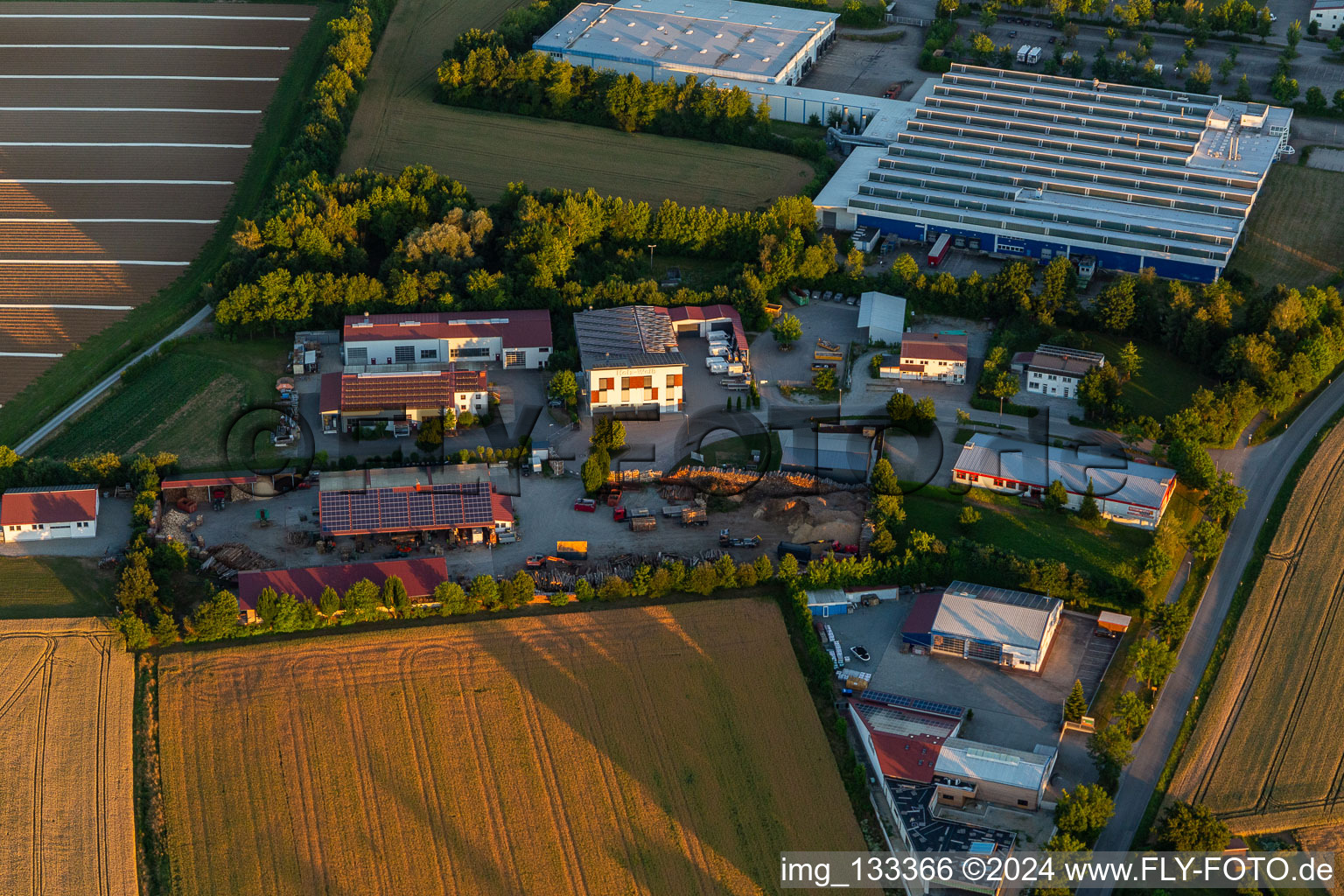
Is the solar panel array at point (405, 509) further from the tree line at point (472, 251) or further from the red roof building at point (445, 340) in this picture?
the tree line at point (472, 251)

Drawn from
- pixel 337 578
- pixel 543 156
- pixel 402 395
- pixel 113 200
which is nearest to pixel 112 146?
pixel 113 200

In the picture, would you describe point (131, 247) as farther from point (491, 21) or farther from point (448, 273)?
point (491, 21)

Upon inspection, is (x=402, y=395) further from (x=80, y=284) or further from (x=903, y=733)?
(x=903, y=733)

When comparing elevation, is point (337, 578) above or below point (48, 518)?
above

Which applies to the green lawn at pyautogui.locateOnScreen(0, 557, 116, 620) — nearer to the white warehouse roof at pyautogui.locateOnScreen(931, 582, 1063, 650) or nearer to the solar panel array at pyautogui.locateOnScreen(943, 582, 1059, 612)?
the white warehouse roof at pyautogui.locateOnScreen(931, 582, 1063, 650)

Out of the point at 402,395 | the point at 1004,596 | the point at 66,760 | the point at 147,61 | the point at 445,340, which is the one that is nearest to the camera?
the point at 66,760

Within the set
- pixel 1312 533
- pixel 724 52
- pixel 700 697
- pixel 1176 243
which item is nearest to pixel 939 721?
pixel 700 697

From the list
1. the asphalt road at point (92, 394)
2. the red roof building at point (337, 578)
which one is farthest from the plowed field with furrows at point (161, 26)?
the red roof building at point (337, 578)

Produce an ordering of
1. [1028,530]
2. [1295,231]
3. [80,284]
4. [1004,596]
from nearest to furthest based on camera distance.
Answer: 1. [1004,596]
2. [1028,530]
3. [80,284]
4. [1295,231]
